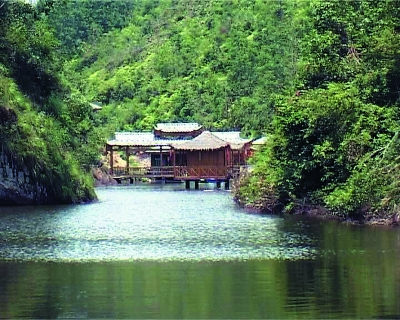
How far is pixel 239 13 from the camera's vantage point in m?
100

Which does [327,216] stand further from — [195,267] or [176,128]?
[176,128]

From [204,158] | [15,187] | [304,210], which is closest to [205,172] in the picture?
[204,158]

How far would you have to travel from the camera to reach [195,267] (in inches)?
886

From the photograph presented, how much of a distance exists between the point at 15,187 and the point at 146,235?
44.0ft

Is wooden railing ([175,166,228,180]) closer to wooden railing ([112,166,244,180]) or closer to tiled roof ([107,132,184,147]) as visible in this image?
wooden railing ([112,166,244,180])

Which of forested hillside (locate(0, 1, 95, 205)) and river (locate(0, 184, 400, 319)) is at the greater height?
forested hillside (locate(0, 1, 95, 205))

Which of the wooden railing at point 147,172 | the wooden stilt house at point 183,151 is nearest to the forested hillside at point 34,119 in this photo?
the wooden stilt house at point 183,151

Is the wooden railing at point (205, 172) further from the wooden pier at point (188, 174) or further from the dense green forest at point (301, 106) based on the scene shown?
the dense green forest at point (301, 106)

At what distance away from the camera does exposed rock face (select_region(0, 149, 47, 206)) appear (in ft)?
138

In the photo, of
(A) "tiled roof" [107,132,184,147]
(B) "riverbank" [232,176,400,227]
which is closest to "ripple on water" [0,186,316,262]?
(B) "riverbank" [232,176,400,227]

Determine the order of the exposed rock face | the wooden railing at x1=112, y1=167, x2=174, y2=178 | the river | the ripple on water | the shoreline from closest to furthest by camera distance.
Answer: the river
the ripple on water
the shoreline
the exposed rock face
the wooden railing at x1=112, y1=167, x2=174, y2=178

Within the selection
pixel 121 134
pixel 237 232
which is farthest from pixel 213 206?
pixel 121 134

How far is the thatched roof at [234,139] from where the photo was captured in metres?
70.3

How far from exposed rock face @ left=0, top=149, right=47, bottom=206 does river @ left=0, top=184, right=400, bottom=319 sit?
4.50 metres
